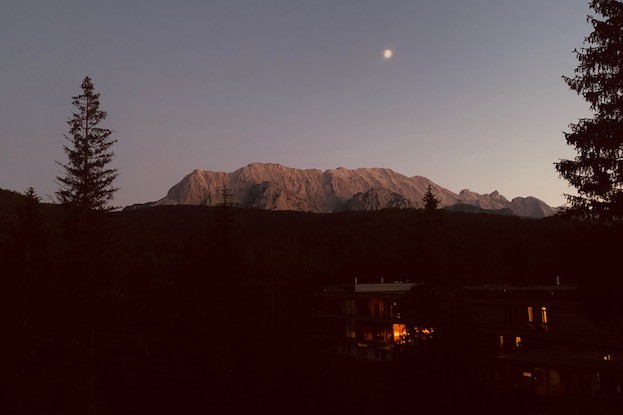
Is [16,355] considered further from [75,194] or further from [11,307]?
[75,194]

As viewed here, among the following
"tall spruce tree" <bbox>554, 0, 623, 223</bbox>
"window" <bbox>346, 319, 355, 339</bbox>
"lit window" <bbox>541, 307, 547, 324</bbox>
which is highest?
"tall spruce tree" <bbox>554, 0, 623, 223</bbox>

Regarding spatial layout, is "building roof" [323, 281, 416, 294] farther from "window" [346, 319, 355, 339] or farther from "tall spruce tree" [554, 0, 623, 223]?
"tall spruce tree" [554, 0, 623, 223]

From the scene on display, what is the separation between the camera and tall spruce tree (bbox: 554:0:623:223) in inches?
520

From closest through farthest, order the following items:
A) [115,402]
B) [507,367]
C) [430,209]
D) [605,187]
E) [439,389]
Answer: [605,187], [439,389], [115,402], [507,367], [430,209]

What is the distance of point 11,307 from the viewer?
23.8 metres

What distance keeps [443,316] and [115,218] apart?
18457mm

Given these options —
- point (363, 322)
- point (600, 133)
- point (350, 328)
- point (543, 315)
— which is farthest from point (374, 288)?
point (600, 133)

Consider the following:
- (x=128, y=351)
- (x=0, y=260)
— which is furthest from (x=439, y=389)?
(x=0, y=260)

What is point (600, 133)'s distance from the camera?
1349cm

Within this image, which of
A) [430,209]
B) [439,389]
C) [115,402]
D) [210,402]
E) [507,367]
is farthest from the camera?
[430,209]

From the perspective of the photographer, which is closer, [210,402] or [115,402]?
[210,402]

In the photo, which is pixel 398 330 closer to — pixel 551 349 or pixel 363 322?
pixel 363 322

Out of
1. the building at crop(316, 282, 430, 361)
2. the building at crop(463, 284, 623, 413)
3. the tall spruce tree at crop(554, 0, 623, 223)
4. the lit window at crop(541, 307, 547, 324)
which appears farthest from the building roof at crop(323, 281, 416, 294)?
the tall spruce tree at crop(554, 0, 623, 223)

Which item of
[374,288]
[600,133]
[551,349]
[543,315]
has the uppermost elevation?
[600,133]
